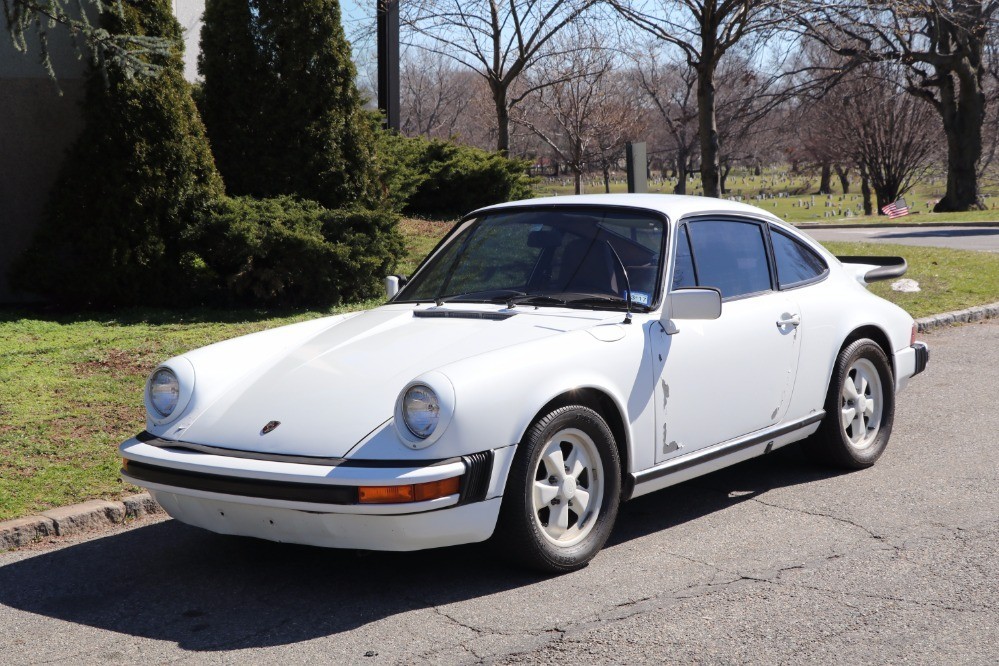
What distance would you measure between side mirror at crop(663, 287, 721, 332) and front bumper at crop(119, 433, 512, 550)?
3.93 feet

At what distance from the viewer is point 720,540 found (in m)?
4.82

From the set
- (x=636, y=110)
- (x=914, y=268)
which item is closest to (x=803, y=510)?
(x=914, y=268)

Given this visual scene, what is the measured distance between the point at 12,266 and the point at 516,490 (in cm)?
797

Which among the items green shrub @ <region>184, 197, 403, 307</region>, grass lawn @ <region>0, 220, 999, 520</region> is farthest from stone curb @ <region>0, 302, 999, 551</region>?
green shrub @ <region>184, 197, 403, 307</region>

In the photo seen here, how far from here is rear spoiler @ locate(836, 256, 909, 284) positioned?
21.6 ft

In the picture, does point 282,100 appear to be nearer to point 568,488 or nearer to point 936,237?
point 568,488

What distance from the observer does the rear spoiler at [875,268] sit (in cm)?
658

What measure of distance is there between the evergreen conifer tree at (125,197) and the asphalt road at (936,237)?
14.1 meters

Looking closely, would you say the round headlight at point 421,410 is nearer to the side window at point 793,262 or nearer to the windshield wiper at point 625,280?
the windshield wiper at point 625,280

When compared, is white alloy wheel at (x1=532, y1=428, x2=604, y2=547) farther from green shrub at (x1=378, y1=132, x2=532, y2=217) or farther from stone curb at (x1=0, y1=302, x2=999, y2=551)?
green shrub at (x1=378, y1=132, x2=532, y2=217)

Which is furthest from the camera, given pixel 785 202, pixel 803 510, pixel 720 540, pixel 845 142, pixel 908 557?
pixel 785 202

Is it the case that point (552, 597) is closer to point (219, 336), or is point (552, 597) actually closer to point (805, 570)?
point (805, 570)

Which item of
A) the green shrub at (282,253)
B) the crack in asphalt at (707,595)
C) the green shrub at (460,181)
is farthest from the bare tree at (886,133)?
the crack in asphalt at (707,595)

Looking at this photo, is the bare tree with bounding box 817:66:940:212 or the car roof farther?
the bare tree with bounding box 817:66:940:212
